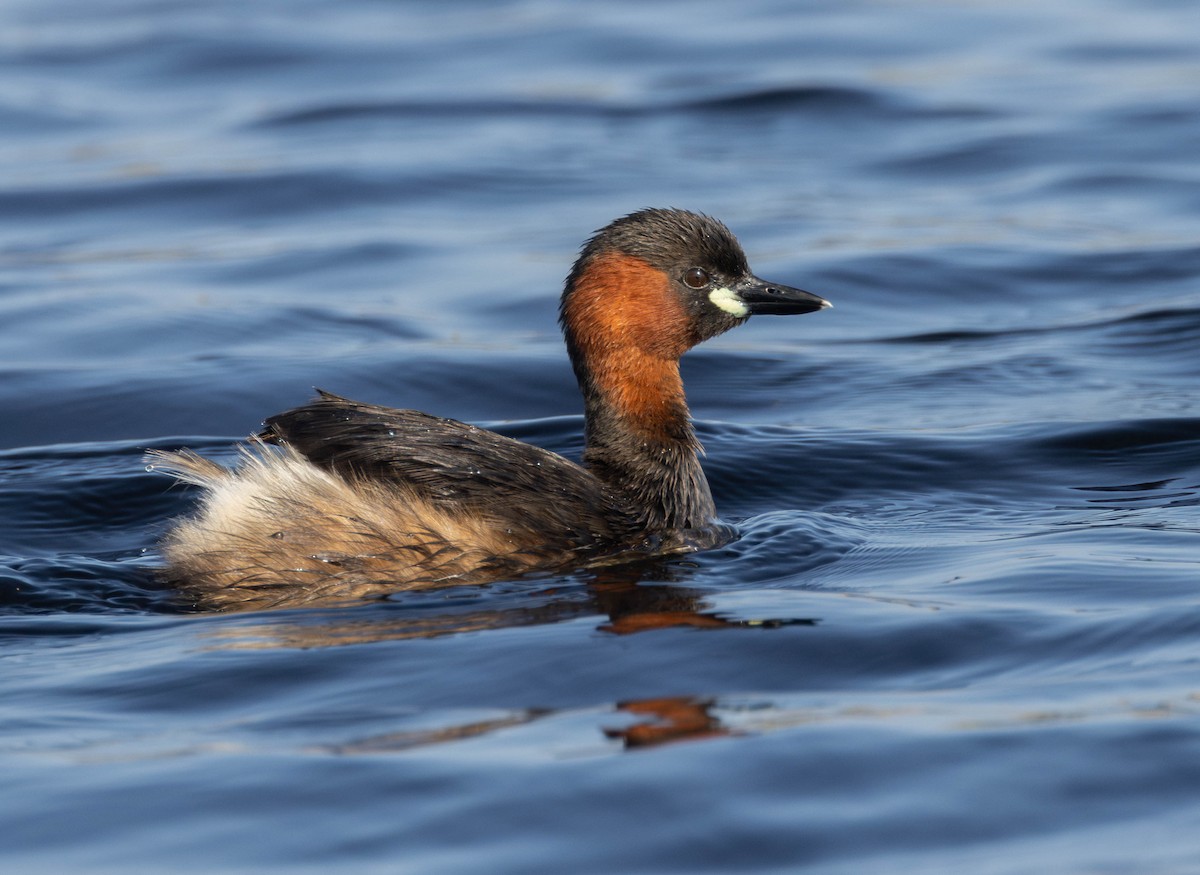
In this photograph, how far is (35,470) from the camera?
8.60 m

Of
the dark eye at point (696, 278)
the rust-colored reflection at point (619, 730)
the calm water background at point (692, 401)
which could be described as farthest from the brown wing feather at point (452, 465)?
the rust-colored reflection at point (619, 730)

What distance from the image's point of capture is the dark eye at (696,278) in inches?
306

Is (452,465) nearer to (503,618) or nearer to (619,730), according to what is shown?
(503,618)

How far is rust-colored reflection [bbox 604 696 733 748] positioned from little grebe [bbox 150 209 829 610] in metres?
1.26

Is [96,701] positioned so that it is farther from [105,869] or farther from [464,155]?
[464,155]

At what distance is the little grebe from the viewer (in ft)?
21.7

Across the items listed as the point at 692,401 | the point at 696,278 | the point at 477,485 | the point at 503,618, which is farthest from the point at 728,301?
the point at 692,401

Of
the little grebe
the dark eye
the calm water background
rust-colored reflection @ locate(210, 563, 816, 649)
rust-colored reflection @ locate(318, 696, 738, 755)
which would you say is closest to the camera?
the calm water background

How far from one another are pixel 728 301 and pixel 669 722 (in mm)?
2760

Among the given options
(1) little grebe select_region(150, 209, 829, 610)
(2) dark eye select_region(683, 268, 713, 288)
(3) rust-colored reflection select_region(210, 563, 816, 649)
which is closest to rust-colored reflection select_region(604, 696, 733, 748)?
(3) rust-colored reflection select_region(210, 563, 816, 649)

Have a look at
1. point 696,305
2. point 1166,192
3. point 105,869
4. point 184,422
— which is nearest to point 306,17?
point 1166,192

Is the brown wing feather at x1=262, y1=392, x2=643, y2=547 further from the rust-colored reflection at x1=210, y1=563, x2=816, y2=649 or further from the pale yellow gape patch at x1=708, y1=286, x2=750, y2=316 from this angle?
the pale yellow gape patch at x1=708, y1=286, x2=750, y2=316

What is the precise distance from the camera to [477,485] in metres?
6.73

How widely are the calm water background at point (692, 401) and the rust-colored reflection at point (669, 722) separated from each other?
19 mm
